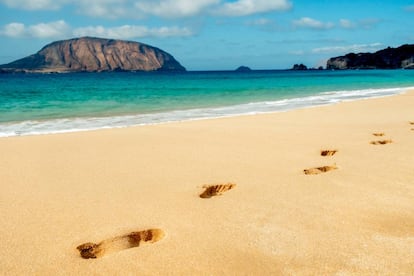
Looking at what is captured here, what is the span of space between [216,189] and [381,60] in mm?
169488

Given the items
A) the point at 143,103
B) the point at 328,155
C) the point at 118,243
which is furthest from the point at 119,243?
the point at 143,103

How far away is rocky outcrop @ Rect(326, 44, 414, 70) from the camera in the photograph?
145m

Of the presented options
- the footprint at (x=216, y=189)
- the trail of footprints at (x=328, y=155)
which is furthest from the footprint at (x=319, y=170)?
the footprint at (x=216, y=189)

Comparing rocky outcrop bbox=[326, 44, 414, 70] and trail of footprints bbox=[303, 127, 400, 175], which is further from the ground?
rocky outcrop bbox=[326, 44, 414, 70]

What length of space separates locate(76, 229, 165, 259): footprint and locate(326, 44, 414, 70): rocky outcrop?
159558mm

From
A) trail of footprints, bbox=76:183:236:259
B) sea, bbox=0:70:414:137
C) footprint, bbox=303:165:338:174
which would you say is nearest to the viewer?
trail of footprints, bbox=76:183:236:259

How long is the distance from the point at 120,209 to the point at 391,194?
103 inches

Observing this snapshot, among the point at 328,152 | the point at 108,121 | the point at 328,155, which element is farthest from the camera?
the point at 108,121

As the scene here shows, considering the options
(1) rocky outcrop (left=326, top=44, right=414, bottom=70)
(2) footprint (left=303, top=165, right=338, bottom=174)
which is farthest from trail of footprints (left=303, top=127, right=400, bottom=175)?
(1) rocky outcrop (left=326, top=44, right=414, bottom=70)

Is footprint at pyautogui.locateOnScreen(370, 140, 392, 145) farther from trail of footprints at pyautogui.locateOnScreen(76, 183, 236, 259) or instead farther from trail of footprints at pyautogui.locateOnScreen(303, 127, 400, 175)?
trail of footprints at pyautogui.locateOnScreen(76, 183, 236, 259)

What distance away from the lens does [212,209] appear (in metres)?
3.33

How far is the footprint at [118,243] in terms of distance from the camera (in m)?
2.61

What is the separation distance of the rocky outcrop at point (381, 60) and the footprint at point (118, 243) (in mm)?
159558

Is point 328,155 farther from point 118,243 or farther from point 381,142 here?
point 118,243
